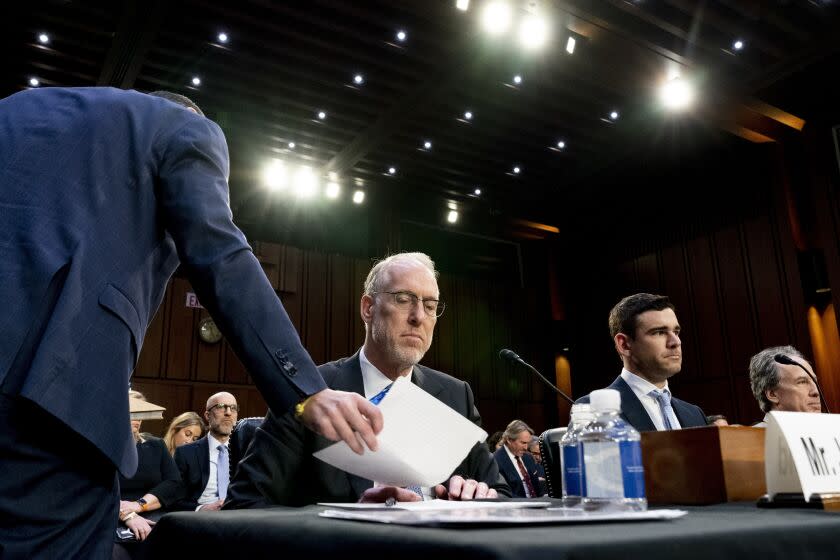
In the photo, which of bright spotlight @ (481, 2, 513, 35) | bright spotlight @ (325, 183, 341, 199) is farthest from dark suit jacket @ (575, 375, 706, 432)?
bright spotlight @ (325, 183, 341, 199)

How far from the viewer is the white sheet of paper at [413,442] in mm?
941

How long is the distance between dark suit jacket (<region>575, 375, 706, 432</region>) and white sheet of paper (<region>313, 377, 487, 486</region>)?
1.97 metres

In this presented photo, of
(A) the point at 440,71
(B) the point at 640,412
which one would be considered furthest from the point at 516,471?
(A) the point at 440,71

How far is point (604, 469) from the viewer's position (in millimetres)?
937

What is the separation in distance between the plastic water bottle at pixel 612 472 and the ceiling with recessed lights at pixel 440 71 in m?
6.69

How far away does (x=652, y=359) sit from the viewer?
3.25 metres

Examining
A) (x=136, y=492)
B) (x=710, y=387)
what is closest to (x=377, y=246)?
(x=710, y=387)

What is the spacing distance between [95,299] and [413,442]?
0.54 meters

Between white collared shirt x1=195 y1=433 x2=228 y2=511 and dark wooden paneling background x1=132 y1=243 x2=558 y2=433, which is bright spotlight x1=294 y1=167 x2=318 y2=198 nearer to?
dark wooden paneling background x1=132 y1=243 x2=558 y2=433

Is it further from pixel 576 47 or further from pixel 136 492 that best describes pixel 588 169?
pixel 136 492

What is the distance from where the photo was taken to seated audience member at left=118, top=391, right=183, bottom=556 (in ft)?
14.9

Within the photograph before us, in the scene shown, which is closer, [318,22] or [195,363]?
[318,22]

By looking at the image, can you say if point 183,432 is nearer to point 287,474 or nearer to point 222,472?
point 222,472

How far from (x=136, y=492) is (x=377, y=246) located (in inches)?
303
